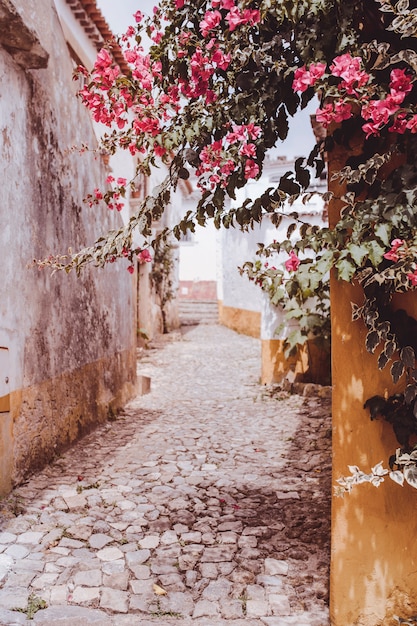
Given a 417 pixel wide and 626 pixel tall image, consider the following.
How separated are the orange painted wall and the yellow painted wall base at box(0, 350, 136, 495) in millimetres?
2510

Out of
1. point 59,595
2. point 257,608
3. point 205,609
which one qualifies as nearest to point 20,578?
point 59,595

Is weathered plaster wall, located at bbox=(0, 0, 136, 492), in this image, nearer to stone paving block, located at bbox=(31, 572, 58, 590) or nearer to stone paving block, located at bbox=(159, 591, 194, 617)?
stone paving block, located at bbox=(31, 572, 58, 590)

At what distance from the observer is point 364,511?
8.13 ft

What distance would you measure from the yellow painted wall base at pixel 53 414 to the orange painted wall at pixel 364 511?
2510 mm

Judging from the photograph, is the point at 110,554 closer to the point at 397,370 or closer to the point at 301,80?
the point at 397,370

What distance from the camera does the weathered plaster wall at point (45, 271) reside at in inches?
159

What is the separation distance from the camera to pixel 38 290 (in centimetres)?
452

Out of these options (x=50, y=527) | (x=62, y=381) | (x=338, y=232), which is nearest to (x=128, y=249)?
(x=338, y=232)

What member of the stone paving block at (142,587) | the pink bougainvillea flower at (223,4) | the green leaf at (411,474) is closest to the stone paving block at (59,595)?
the stone paving block at (142,587)

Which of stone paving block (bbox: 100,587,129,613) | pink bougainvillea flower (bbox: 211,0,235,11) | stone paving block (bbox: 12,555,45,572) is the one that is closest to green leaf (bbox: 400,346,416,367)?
pink bougainvillea flower (bbox: 211,0,235,11)

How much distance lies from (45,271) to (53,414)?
126 cm

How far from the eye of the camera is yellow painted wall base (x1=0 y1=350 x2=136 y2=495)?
4059 millimetres

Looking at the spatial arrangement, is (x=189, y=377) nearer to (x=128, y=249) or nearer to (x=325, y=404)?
(x=325, y=404)

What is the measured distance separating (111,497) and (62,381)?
1.37m
